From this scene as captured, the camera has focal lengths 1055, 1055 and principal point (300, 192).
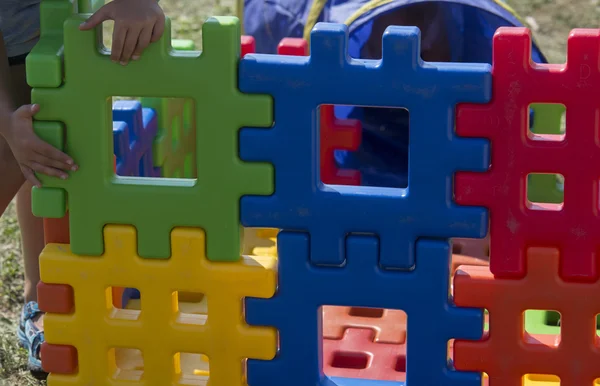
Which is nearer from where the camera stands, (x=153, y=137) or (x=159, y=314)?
(x=159, y=314)

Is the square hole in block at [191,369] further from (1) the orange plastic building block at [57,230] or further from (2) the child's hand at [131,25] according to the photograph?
(2) the child's hand at [131,25]

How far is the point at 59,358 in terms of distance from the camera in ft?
5.57

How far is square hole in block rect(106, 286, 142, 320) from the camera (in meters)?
1.67

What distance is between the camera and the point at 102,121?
156 cm

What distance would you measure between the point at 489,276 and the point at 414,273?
11 cm

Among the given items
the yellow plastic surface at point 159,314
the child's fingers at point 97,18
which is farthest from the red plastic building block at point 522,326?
the child's fingers at point 97,18

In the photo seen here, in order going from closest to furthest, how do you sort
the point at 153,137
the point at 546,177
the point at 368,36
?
the point at 153,137 → the point at 546,177 → the point at 368,36

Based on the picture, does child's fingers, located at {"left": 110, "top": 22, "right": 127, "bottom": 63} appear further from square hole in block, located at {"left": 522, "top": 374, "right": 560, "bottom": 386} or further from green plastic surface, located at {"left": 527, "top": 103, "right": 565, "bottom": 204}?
green plastic surface, located at {"left": 527, "top": 103, "right": 565, "bottom": 204}

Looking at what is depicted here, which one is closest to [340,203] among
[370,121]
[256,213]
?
[256,213]

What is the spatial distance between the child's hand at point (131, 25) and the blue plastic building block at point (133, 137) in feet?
1.63

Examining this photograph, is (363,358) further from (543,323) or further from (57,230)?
(57,230)

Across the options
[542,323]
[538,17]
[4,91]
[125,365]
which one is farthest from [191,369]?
[538,17]

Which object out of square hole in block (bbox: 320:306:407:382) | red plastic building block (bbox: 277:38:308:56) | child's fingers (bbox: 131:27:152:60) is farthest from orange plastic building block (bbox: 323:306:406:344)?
child's fingers (bbox: 131:27:152:60)

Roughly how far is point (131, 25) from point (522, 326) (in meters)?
0.72
